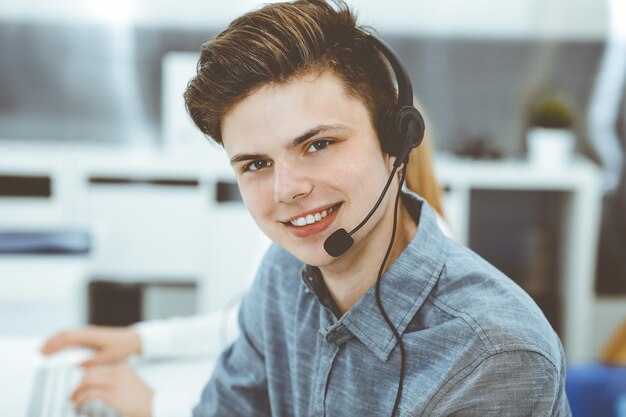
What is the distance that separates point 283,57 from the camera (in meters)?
0.83

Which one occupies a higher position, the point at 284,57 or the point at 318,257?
the point at 284,57

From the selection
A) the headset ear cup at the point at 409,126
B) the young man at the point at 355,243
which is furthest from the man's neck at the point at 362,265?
the headset ear cup at the point at 409,126

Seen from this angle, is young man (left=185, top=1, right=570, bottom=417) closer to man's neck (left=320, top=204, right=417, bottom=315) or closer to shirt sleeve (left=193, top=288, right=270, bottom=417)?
man's neck (left=320, top=204, right=417, bottom=315)

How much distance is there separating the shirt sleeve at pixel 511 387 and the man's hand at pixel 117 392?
20.8 inches

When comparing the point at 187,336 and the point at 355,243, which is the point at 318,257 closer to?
the point at 355,243

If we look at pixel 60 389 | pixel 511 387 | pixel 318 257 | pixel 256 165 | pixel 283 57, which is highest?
pixel 283 57

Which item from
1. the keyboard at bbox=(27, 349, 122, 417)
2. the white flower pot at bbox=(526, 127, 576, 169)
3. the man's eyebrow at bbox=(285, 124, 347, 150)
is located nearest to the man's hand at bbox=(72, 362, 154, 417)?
the keyboard at bbox=(27, 349, 122, 417)

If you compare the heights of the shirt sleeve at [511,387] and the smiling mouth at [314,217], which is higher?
the smiling mouth at [314,217]

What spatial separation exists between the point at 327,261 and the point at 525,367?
258 millimetres

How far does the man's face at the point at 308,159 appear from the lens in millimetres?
832

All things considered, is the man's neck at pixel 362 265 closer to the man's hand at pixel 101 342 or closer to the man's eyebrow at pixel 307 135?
the man's eyebrow at pixel 307 135

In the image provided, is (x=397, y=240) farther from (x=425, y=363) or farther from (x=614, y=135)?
(x=614, y=135)

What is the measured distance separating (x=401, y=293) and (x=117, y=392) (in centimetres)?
50

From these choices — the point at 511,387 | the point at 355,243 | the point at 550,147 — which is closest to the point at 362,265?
the point at 355,243
